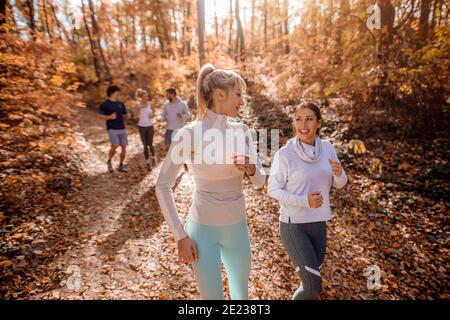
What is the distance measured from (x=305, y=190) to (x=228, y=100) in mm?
1489

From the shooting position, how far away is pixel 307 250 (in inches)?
Result: 115

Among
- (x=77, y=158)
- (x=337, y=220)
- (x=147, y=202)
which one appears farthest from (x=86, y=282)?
(x=77, y=158)

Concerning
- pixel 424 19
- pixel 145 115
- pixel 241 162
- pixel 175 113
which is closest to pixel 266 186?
pixel 175 113

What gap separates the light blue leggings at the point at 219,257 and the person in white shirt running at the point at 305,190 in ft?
2.77

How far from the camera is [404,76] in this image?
848 cm

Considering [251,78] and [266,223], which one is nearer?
[266,223]

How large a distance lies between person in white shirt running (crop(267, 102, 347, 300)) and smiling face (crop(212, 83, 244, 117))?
1.20 m

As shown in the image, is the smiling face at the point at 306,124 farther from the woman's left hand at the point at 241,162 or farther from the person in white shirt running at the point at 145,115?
the person in white shirt running at the point at 145,115

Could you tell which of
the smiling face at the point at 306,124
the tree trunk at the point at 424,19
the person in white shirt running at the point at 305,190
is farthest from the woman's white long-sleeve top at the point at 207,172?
the tree trunk at the point at 424,19

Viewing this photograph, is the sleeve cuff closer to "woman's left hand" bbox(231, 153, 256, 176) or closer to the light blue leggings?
the light blue leggings

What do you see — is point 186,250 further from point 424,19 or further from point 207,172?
point 424,19

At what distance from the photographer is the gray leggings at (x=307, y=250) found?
2.87m

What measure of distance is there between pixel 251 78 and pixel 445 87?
976 cm

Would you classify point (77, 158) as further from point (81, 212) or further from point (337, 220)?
point (337, 220)
